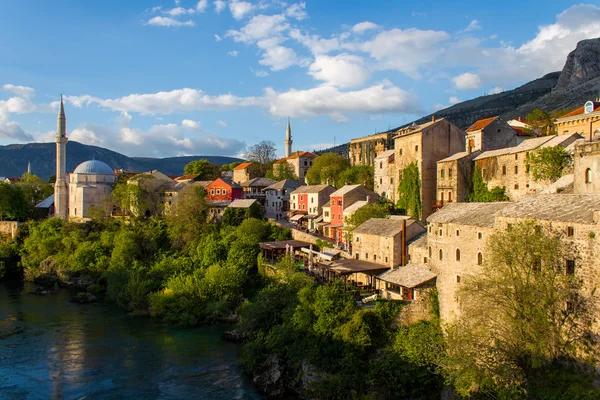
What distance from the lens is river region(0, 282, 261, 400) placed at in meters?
23.5

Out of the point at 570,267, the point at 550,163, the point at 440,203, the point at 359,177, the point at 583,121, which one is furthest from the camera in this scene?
the point at 359,177

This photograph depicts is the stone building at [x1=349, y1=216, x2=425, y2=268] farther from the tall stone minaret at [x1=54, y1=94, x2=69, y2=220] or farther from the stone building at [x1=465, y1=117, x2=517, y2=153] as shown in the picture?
the tall stone minaret at [x1=54, y1=94, x2=69, y2=220]

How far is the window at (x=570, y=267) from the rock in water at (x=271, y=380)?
46.4 feet

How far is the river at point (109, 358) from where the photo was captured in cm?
2348

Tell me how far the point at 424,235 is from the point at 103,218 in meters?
41.8

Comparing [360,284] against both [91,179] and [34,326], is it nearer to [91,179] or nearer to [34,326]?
[34,326]

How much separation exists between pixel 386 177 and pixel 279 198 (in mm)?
17892

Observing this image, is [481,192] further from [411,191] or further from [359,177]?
[359,177]

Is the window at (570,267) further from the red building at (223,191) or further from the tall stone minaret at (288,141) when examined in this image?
the tall stone minaret at (288,141)

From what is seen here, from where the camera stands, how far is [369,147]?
219ft

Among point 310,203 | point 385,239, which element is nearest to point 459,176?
point 385,239

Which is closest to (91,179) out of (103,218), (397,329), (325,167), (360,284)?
(103,218)

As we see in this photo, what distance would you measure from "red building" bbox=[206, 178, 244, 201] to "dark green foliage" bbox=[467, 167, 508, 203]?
104 feet

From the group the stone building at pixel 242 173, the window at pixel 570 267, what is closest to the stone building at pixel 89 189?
the stone building at pixel 242 173
